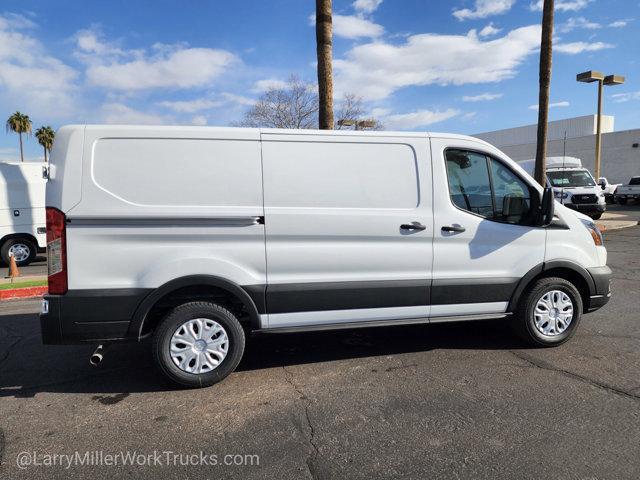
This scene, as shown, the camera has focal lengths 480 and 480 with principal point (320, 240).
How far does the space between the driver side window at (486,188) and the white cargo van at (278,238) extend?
0.5 inches

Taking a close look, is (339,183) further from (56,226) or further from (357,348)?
(56,226)

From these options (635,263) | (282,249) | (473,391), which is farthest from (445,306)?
(635,263)

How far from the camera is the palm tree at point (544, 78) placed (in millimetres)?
15539

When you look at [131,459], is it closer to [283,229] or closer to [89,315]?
[89,315]

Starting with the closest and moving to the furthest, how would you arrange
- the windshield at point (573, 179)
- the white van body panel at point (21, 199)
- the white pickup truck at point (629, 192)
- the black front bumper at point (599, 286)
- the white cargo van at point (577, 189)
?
1. the black front bumper at point (599, 286)
2. the white van body panel at point (21, 199)
3. the white cargo van at point (577, 189)
4. the windshield at point (573, 179)
5. the white pickup truck at point (629, 192)

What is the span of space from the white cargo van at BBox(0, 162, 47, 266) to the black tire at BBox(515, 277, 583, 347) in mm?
10690

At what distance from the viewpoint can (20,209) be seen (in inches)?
431

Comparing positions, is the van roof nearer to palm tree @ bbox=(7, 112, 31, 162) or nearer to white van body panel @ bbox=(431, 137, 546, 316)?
white van body panel @ bbox=(431, 137, 546, 316)

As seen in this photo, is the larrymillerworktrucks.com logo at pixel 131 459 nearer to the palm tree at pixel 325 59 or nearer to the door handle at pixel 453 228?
the door handle at pixel 453 228

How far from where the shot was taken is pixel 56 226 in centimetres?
363

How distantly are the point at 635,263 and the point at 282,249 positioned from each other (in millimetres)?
8925

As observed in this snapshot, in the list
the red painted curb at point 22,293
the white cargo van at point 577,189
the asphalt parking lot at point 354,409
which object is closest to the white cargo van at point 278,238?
the asphalt parking lot at point 354,409

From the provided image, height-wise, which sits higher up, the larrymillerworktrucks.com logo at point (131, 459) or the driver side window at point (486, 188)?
the driver side window at point (486, 188)

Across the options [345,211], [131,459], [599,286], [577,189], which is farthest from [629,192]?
[131,459]
